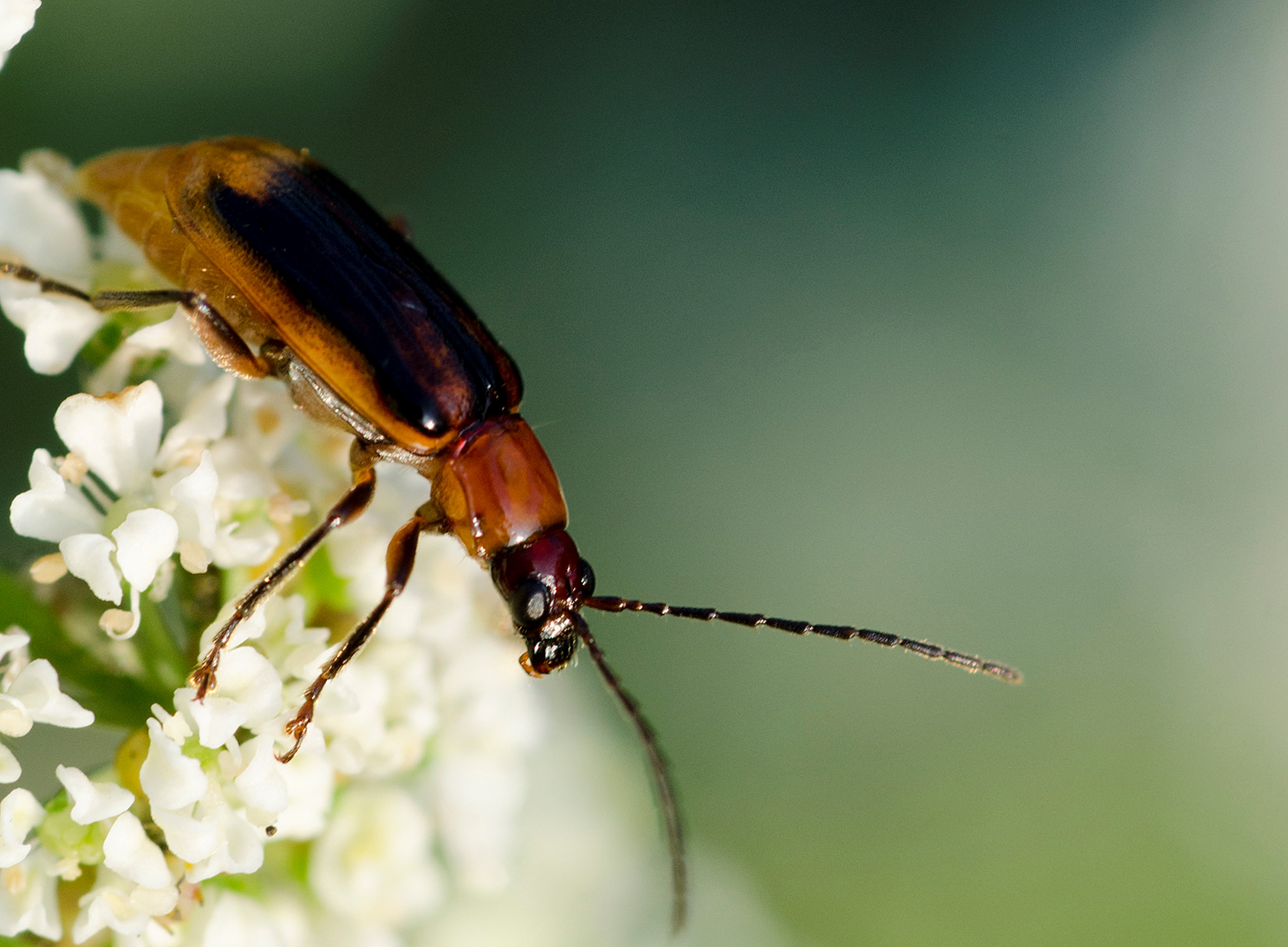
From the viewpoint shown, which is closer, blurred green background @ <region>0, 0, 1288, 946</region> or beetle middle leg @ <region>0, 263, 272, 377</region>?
beetle middle leg @ <region>0, 263, 272, 377</region>

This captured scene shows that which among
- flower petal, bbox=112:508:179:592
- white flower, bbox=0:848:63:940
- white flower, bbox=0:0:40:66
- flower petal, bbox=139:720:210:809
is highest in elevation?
white flower, bbox=0:0:40:66

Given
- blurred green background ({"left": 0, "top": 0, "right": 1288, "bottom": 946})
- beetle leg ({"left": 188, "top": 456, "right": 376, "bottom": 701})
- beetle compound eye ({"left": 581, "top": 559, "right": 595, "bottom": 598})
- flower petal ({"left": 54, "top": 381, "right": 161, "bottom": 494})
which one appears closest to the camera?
beetle leg ({"left": 188, "top": 456, "right": 376, "bottom": 701})

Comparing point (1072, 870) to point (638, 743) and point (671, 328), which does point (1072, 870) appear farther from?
Answer: point (671, 328)

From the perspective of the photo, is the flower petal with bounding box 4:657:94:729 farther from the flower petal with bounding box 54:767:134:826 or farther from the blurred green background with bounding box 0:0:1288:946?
the blurred green background with bounding box 0:0:1288:946

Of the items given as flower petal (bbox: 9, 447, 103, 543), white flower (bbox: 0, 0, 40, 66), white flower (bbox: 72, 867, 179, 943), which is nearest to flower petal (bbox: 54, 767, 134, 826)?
white flower (bbox: 72, 867, 179, 943)

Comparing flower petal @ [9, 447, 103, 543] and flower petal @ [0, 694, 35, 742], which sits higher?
flower petal @ [9, 447, 103, 543]

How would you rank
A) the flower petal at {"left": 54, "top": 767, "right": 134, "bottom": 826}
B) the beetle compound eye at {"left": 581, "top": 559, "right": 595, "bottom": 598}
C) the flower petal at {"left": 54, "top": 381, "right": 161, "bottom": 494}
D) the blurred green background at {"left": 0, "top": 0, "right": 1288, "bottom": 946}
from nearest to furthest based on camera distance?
1. the flower petal at {"left": 54, "top": 767, "right": 134, "bottom": 826}
2. the flower petal at {"left": 54, "top": 381, "right": 161, "bottom": 494}
3. the beetle compound eye at {"left": 581, "top": 559, "right": 595, "bottom": 598}
4. the blurred green background at {"left": 0, "top": 0, "right": 1288, "bottom": 946}

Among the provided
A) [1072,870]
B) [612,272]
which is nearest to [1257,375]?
[1072,870]

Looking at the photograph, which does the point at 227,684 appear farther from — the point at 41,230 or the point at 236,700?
the point at 41,230
